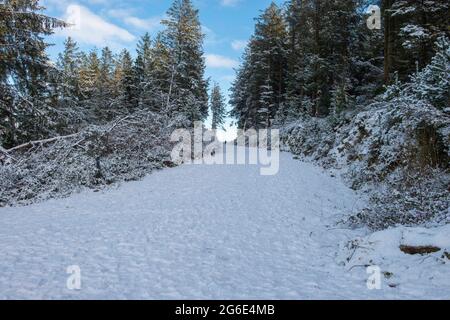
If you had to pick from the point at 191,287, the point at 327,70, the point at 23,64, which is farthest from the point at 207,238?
the point at 327,70

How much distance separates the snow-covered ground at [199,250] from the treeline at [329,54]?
577cm

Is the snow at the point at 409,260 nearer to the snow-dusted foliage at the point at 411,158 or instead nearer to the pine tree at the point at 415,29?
the snow-dusted foliage at the point at 411,158

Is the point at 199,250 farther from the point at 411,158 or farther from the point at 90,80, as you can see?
the point at 90,80

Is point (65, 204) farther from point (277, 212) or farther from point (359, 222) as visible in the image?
point (359, 222)

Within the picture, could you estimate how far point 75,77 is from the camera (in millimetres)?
14867

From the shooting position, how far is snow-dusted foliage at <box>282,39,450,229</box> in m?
7.43

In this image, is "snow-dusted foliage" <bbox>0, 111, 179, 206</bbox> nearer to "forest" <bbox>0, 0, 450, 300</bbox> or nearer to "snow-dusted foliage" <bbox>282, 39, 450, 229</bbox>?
"forest" <bbox>0, 0, 450, 300</bbox>

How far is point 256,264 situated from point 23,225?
608cm

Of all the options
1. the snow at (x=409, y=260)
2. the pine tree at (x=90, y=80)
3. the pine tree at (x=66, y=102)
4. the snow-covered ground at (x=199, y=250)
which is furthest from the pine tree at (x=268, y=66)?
the snow at (x=409, y=260)

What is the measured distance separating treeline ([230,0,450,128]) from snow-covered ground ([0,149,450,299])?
5.77 metres

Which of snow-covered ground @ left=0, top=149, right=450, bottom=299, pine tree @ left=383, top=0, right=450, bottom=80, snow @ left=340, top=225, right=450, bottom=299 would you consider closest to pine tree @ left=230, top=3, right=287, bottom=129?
pine tree @ left=383, top=0, right=450, bottom=80

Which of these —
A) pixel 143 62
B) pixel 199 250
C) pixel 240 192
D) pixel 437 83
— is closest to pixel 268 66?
pixel 143 62

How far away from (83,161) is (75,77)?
4.34 metres

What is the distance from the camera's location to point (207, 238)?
24.6 ft
